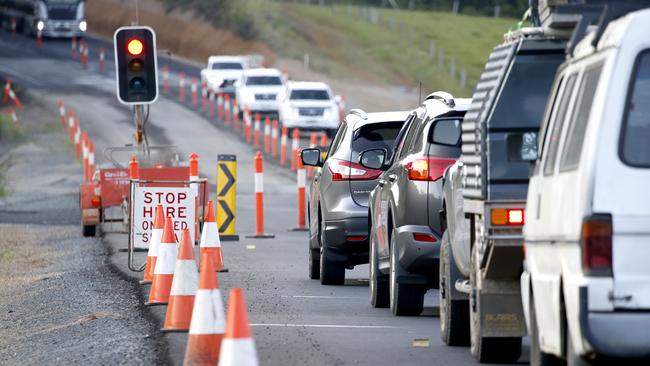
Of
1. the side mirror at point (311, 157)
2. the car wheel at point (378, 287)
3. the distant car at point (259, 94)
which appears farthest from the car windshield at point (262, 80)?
the car wheel at point (378, 287)

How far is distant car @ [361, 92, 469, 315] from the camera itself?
45.6 feet

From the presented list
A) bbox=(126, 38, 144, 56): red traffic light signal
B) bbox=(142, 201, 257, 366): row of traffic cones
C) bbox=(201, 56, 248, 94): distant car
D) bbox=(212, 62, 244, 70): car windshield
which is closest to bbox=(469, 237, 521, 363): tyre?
bbox=(142, 201, 257, 366): row of traffic cones

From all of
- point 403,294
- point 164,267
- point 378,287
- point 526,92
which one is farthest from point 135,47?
point 526,92

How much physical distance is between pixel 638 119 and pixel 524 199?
252 centimetres

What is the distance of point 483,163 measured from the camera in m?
10.4

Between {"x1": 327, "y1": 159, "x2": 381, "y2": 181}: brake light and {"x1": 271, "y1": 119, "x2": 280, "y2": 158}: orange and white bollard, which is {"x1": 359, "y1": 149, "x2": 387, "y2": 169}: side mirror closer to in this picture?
{"x1": 327, "y1": 159, "x2": 381, "y2": 181}: brake light

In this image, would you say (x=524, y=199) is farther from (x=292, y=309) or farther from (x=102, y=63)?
(x=102, y=63)

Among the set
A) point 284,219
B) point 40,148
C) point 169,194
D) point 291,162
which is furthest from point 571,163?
point 40,148

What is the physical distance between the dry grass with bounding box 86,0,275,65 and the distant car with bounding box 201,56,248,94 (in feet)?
38.2

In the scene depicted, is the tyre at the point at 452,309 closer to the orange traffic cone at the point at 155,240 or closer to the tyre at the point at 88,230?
the orange traffic cone at the point at 155,240

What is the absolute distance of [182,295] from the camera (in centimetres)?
1255

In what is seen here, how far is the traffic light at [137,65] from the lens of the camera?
950 inches

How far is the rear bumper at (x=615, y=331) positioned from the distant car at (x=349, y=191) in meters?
9.64

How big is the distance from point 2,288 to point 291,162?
26.3m
